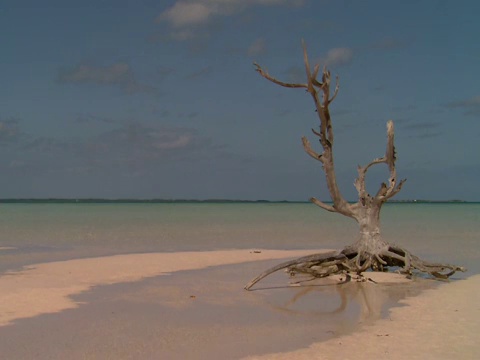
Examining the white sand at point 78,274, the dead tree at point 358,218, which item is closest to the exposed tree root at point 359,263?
the dead tree at point 358,218

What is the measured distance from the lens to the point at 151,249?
1619 cm

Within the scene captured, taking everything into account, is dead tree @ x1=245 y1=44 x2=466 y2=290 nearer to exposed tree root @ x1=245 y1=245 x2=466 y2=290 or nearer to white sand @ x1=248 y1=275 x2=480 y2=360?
exposed tree root @ x1=245 y1=245 x2=466 y2=290

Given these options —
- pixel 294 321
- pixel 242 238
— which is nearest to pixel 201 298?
pixel 294 321

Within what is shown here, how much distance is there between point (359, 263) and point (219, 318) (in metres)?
4.60

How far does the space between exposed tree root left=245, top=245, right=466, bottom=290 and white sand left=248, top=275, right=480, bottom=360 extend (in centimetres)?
236

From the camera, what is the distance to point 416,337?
6.25m

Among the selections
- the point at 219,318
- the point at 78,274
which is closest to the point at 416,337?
the point at 219,318

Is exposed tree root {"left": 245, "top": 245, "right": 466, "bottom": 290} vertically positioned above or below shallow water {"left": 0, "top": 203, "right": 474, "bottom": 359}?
above

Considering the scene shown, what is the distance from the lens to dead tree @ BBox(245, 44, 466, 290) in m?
10.7

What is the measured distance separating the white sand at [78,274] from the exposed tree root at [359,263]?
2593 millimetres

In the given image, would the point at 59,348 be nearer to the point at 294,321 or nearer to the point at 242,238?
the point at 294,321

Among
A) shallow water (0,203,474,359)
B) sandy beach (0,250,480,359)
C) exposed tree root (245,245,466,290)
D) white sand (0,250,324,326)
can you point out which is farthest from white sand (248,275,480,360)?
white sand (0,250,324,326)

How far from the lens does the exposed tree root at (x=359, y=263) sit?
1073cm

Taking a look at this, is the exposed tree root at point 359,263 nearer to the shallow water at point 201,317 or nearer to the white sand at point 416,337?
the shallow water at point 201,317
